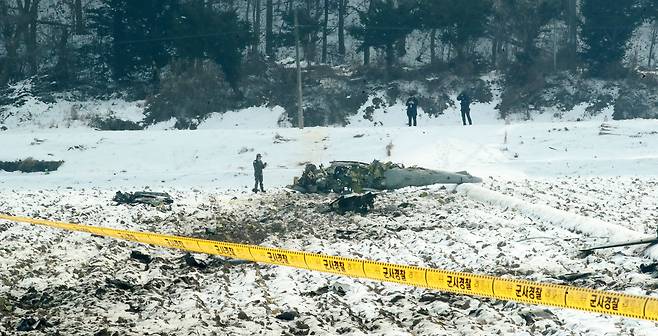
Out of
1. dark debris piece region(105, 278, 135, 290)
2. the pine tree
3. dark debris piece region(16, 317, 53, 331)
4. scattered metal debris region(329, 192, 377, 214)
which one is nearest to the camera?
dark debris piece region(16, 317, 53, 331)

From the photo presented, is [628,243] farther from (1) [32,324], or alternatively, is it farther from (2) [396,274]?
(1) [32,324]

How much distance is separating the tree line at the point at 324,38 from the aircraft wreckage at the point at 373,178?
82.3 feet

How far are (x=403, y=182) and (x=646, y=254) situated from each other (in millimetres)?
11324

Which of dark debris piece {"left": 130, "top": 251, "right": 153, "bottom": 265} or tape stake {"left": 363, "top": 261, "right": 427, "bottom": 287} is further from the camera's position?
dark debris piece {"left": 130, "top": 251, "right": 153, "bottom": 265}

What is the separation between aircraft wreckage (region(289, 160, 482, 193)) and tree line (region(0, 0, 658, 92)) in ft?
82.3

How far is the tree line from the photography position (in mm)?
45750

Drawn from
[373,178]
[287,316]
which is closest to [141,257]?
[287,316]

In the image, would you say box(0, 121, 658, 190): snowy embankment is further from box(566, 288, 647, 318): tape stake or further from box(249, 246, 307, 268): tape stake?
box(566, 288, 647, 318): tape stake

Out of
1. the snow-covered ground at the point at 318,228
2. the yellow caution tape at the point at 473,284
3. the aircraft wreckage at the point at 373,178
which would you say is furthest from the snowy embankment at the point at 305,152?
the yellow caution tape at the point at 473,284

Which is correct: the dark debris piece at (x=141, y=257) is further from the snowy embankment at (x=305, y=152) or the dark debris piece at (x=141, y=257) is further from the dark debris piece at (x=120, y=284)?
the snowy embankment at (x=305, y=152)

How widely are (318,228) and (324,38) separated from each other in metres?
36.2

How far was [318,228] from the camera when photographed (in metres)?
16.3

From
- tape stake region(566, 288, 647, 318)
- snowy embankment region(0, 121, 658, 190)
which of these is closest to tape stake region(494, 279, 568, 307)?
tape stake region(566, 288, 647, 318)

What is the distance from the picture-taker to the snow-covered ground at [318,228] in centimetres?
948
